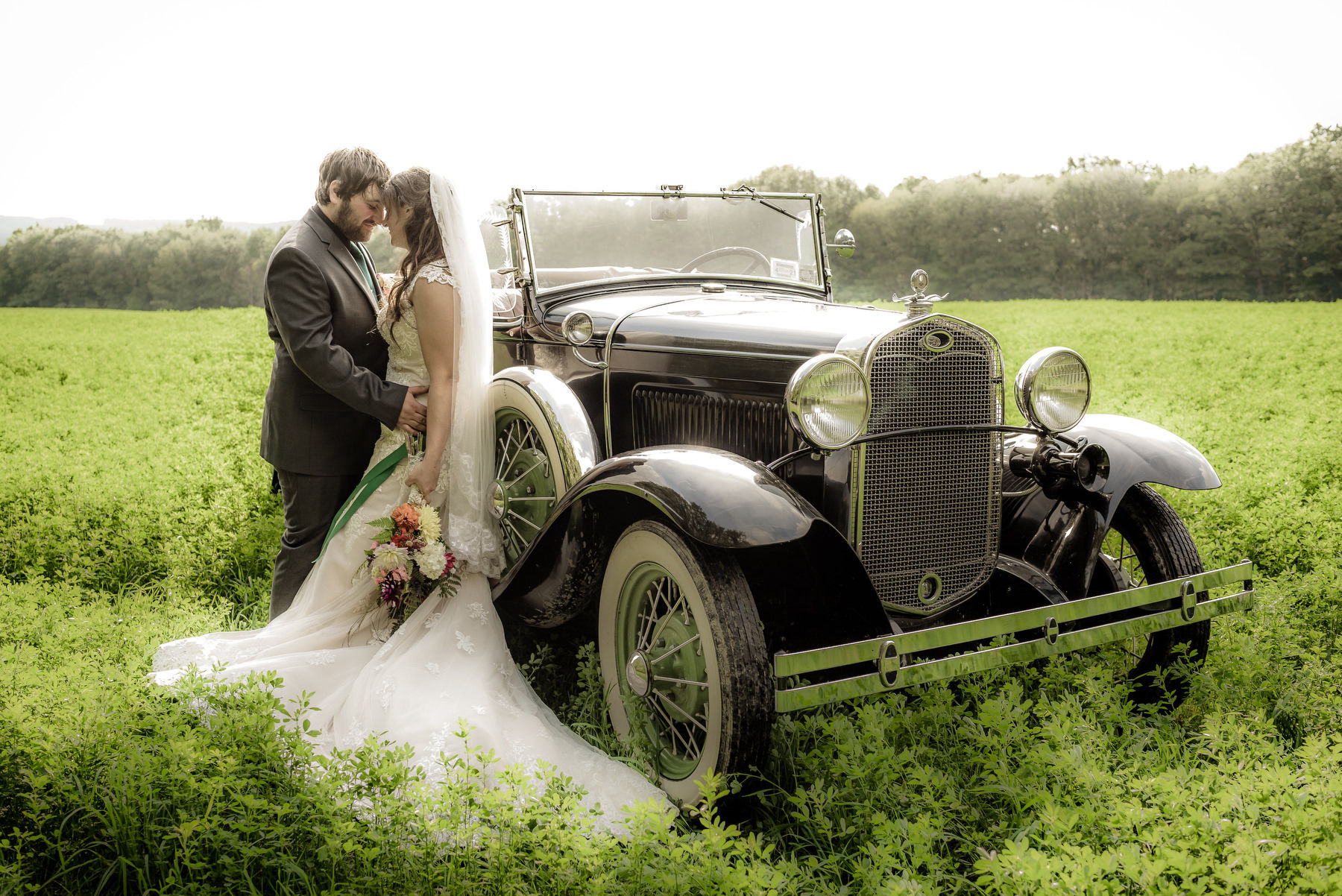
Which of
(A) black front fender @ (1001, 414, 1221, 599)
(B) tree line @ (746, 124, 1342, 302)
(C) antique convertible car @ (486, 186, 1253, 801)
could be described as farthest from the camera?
(B) tree line @ (746, 124, 1342, 302)

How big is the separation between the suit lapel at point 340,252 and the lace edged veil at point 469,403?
55cm

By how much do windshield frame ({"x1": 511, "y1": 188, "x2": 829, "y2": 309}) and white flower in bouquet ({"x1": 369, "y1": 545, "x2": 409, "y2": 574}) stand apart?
4.58ft

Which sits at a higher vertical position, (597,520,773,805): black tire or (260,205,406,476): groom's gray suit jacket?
(260,205,406,476): groom's gray suit jacket

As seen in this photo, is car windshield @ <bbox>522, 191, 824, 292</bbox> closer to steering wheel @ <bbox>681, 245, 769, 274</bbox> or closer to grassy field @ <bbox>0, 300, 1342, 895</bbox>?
steering wheel @ <bbox>681, 245, 769, 274</bbox>

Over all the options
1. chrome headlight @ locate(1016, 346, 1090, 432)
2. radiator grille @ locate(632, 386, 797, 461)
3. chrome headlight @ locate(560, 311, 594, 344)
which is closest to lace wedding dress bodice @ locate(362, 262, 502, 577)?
chrome headlight @ locate(560, 311, 594, 344)

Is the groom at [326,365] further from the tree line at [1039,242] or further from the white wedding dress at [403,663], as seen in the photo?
the tree line at [1039,242]

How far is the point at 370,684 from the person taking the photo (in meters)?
3.25

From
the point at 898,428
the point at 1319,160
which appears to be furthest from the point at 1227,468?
the point at 1319,160

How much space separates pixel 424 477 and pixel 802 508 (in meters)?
1.77

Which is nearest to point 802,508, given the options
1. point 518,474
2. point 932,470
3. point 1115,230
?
point 932,470

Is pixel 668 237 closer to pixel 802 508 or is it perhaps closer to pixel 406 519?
pixel 406 519

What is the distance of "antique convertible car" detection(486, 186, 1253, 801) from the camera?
8.77ft

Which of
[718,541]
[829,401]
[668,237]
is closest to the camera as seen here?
[718,541]

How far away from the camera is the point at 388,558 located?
3.51 metres
